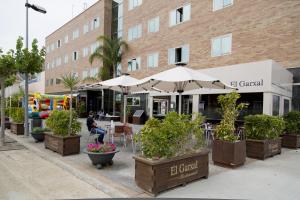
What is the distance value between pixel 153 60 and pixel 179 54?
305cm

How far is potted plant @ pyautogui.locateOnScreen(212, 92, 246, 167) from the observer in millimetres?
6719

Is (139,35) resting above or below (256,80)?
above

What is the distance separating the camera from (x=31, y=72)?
11883 millimetres

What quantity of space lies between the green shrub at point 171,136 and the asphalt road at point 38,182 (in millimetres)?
1331

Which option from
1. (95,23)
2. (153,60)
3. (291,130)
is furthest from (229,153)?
(95,23)

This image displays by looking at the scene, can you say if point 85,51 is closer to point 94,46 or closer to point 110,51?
point 94,46

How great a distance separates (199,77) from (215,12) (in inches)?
463

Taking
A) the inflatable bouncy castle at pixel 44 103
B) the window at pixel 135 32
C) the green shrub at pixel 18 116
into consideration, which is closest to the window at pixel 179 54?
the window at pixel 135 32

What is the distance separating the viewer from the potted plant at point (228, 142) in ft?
22.0

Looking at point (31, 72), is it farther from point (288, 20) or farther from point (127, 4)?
point (127, 4)

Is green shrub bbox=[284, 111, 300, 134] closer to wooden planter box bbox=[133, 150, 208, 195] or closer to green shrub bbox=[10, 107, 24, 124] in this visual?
wooden planter box bbox=[133, 150, 208, 195]

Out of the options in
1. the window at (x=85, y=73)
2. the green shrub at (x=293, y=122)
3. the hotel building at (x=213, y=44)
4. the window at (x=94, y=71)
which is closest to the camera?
the green shrub at (x=293, y=122)

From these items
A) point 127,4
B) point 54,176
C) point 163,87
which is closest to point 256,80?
point 163,87

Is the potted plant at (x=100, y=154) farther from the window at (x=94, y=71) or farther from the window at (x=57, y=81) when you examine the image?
the window at (x=57, y=81)
